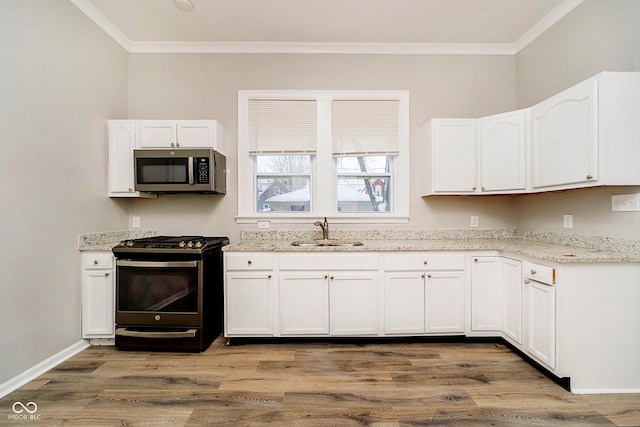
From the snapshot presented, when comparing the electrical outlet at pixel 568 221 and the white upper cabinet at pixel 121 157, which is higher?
the white upper cabinet at pixel 121 157

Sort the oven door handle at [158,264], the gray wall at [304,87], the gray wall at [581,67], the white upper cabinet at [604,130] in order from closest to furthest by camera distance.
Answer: the white upper cabinet at [604,130], the gray wall at [581,67], the oven door handle at [158,264], the gray wall at [304,87]

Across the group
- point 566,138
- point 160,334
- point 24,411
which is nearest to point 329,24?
point 566,138

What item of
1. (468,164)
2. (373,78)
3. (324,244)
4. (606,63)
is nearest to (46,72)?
(324,244)

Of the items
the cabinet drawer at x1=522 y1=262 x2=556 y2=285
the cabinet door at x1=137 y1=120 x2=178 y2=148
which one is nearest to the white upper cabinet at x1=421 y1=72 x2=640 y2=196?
the cabinet drawer at x1=522 y1=262 x2=556 y2=285

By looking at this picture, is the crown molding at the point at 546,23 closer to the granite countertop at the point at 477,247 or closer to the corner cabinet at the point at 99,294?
the granite countertop at the point at 477,247

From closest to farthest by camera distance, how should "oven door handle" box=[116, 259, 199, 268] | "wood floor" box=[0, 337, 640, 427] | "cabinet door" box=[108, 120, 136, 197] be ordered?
1. "wood floor" box=[0, 337, 640, 427]
2. "oven door handle" box=[116, 259, 199, 268]
3. "cabinet door" box=[108, 120, 136, 197]

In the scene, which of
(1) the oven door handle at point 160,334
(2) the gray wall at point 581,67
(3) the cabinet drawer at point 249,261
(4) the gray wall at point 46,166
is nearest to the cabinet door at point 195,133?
(4) the gray wall at point 46,166

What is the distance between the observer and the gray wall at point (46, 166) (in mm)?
1882

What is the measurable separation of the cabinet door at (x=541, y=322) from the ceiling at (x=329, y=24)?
7.89 feet

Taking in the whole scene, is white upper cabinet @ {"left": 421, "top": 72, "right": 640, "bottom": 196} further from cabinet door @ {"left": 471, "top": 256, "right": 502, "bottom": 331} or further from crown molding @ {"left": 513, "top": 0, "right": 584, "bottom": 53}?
crown molding @ {"left": 513, "top": 0, "right": 584, "bottom": 53}

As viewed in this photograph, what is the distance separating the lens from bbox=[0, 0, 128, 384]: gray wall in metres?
1.88

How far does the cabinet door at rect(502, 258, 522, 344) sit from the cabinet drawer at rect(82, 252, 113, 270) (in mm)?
3443

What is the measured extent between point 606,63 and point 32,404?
180 inches

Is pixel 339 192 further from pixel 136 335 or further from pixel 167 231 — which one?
pixel 136 335
